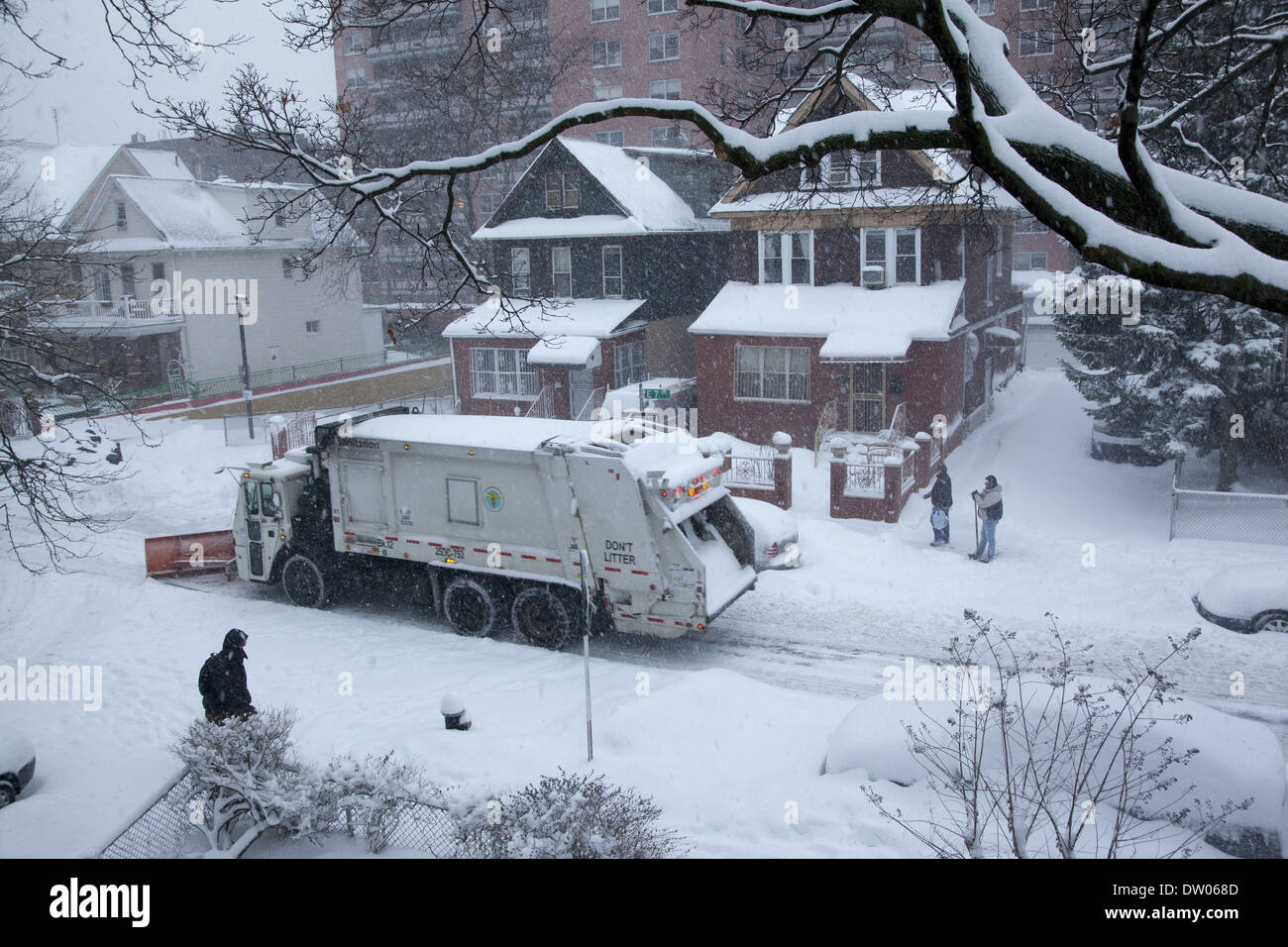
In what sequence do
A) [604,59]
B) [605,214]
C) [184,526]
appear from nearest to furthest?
1. [184,526]
2. [605,214]
3. [604,59]

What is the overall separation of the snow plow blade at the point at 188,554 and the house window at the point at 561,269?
15783mm

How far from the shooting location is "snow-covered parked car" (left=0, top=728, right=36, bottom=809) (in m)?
8.57

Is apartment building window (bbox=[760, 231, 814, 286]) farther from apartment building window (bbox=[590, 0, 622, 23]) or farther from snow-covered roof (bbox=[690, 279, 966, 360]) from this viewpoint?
apartment building window (bbox=[590, 0, 622, 23])

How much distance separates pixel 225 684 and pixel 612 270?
2180cm

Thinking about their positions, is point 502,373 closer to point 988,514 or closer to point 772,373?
point 772,373

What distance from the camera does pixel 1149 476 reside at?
20.7 m

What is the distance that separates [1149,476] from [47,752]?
2079 centimetres

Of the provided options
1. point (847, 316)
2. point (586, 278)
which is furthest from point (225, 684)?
point (586, 278)

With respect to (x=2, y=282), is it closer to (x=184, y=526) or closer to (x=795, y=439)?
(x=184, y=526)

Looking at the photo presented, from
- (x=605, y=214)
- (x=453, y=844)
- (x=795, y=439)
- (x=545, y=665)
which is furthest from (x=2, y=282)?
(x=605, y=214)

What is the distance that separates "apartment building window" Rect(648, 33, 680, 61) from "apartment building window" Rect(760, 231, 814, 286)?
24.4 metres

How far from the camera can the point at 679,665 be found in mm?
11914

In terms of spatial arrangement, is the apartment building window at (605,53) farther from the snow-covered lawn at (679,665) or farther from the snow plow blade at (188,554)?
the snow plow blade at (188,554)

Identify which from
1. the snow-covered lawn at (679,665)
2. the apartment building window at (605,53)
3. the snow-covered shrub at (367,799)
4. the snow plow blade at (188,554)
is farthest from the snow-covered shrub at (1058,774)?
the apartment building window at (605,53)
